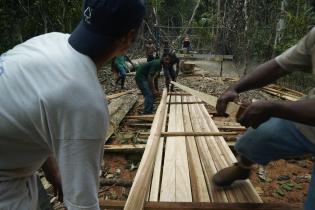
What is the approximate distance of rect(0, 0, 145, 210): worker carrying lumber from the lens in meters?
1.00

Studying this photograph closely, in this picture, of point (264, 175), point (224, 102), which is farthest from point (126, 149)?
point (224, 102)

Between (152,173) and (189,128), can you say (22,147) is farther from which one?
(189,128)

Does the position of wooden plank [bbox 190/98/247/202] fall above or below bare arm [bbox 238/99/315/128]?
below

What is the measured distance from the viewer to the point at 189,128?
4668 mm

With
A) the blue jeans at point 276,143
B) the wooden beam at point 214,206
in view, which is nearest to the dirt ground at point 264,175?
the wooden beam at point 214,206

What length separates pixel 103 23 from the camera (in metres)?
1.09

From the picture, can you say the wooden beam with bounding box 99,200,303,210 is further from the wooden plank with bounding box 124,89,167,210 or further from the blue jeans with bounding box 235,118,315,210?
the blue jeans with bounding box 235,118,315,210

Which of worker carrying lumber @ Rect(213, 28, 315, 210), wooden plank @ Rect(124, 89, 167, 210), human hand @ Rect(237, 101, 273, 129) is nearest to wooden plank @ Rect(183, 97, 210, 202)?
worker carrying lumber @ Rect(213, 28, 315, 210)

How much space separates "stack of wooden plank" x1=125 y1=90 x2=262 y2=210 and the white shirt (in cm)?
116

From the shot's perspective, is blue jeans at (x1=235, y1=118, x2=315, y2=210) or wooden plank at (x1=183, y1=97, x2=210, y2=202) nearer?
blue jeans at (x1=235, y1=118, x2=315, y2=210)

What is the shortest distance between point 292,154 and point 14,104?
5.65 ft

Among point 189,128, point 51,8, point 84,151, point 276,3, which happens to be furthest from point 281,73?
point 276,3

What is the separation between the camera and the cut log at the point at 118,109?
19.2 ft

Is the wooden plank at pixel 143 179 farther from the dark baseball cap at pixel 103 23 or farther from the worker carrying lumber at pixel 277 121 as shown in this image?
the dark baseball cap at pixel 103 23
